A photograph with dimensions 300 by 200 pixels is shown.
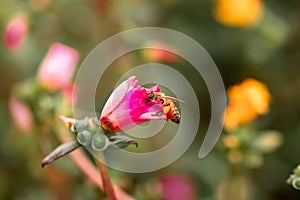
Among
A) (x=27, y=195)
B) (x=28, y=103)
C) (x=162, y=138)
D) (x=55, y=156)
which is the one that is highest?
(x=55, y=156)

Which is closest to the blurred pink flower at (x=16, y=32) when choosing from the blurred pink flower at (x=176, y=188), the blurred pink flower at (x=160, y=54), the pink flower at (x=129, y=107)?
the blurred pink flower at (x=160, y=54)

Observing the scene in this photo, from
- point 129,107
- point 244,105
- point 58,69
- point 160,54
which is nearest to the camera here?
point 129,107

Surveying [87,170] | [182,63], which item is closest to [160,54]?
[182,63]

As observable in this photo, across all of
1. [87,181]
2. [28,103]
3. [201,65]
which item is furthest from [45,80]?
[201,65]

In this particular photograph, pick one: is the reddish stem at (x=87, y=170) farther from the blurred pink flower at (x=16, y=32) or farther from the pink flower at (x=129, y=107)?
the blurred pink flower at (x=16, y=32)

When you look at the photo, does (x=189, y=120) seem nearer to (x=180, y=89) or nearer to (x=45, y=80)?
(x=180, y=89)

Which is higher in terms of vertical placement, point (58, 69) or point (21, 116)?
point (58, 69)

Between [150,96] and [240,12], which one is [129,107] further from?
[240,12]
